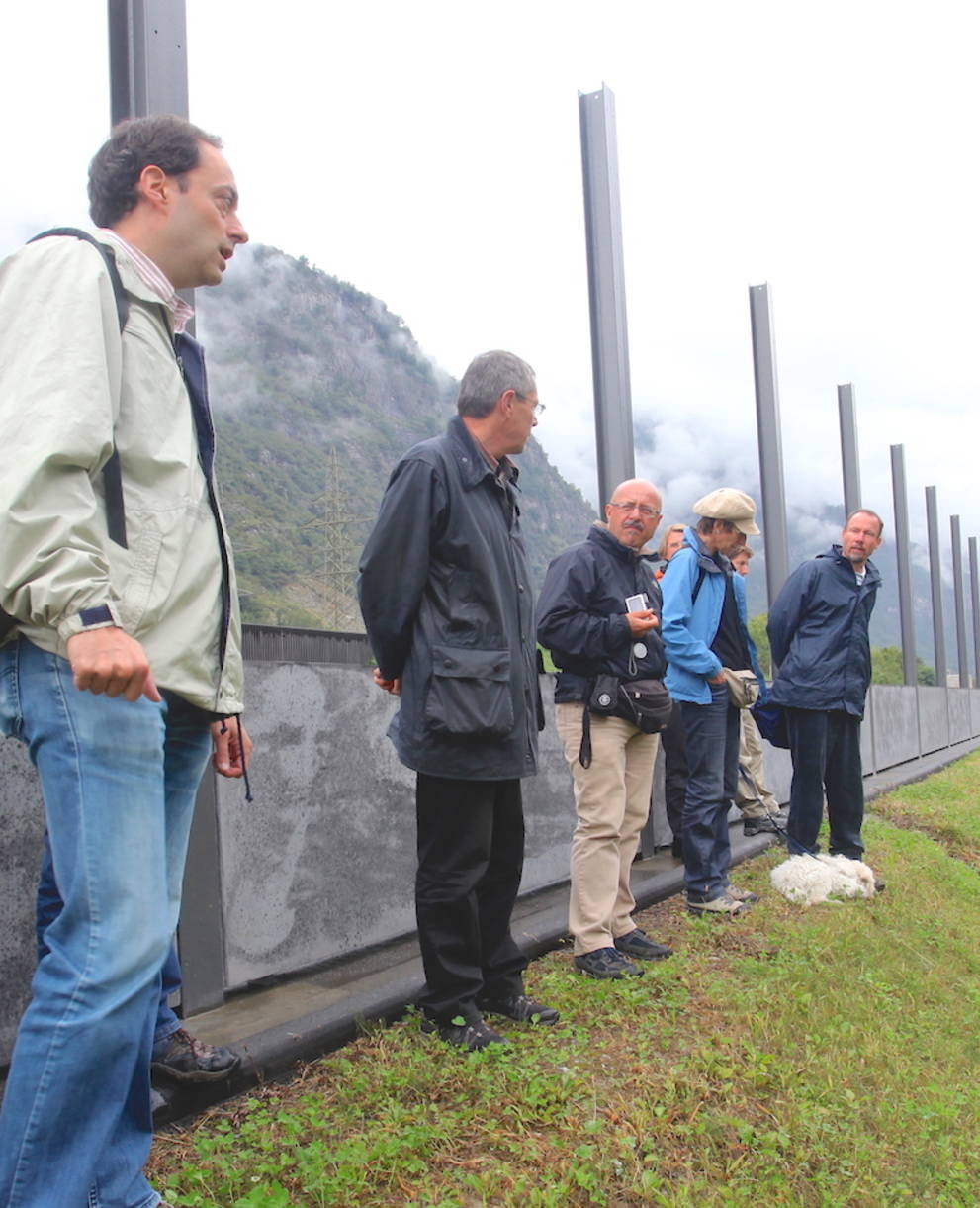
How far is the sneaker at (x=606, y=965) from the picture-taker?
411 cm

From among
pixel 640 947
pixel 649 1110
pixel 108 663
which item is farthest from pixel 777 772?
pixel 108 663

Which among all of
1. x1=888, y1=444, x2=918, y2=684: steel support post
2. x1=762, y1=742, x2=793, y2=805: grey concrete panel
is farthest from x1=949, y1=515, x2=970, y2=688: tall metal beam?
x1=762, y1=742, x2=793, y2=805: grey concrete panel

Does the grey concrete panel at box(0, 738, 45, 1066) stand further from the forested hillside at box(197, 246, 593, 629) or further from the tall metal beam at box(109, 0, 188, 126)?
the tall metal beam at box(109, 0, 188, 126)

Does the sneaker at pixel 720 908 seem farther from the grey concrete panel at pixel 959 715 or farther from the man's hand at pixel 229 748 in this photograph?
the grey concrete panel at pixel 959 715

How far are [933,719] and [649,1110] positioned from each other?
20.7 meters

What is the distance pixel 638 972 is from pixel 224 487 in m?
2.23

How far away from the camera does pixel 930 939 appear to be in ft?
16.6

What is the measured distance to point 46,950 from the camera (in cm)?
251

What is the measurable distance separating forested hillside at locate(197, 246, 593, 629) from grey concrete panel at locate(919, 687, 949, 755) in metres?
17.0

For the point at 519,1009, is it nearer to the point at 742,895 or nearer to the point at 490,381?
the point at 490,381

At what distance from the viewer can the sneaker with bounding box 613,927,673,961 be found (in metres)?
4.48

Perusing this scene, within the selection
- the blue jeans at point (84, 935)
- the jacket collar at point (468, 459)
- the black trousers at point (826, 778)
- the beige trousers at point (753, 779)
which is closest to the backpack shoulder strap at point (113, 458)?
the blue jeans at point (84, 935)

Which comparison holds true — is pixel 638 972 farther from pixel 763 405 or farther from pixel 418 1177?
pixel 763 405

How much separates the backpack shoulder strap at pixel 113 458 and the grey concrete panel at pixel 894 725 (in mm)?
14313
